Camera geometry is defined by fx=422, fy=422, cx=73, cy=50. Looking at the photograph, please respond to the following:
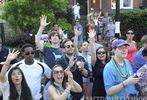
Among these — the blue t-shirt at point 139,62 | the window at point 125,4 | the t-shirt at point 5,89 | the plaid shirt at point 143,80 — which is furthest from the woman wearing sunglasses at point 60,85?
the window at point 125,4

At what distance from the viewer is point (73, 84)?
21.1ft

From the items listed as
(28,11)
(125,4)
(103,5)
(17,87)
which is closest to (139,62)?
(17,87)

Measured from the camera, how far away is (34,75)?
6.70 m

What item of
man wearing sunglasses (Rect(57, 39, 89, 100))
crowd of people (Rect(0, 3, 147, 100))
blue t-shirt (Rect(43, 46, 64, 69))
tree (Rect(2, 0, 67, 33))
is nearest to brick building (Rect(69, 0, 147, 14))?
tree (Rect(2, 0, 67, 33))

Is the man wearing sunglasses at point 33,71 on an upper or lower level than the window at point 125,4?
upper

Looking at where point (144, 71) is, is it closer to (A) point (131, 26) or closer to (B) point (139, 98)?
(B) point (139, 98)

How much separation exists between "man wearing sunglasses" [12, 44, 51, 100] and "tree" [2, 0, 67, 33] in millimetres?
11363

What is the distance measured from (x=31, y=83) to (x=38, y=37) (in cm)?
136

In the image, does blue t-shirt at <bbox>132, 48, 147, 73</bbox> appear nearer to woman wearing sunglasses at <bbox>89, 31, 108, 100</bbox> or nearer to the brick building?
woman wearing sunglasses at <bbox>89, 31, 108, 100</bbox>

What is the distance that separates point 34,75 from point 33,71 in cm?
8

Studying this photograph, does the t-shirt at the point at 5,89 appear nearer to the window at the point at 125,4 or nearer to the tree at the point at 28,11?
the tree at the point at 28,11

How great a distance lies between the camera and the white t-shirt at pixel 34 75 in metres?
6.63

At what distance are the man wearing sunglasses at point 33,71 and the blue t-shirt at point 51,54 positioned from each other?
0.60 metres

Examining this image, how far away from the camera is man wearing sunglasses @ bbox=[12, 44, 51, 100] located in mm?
6645
